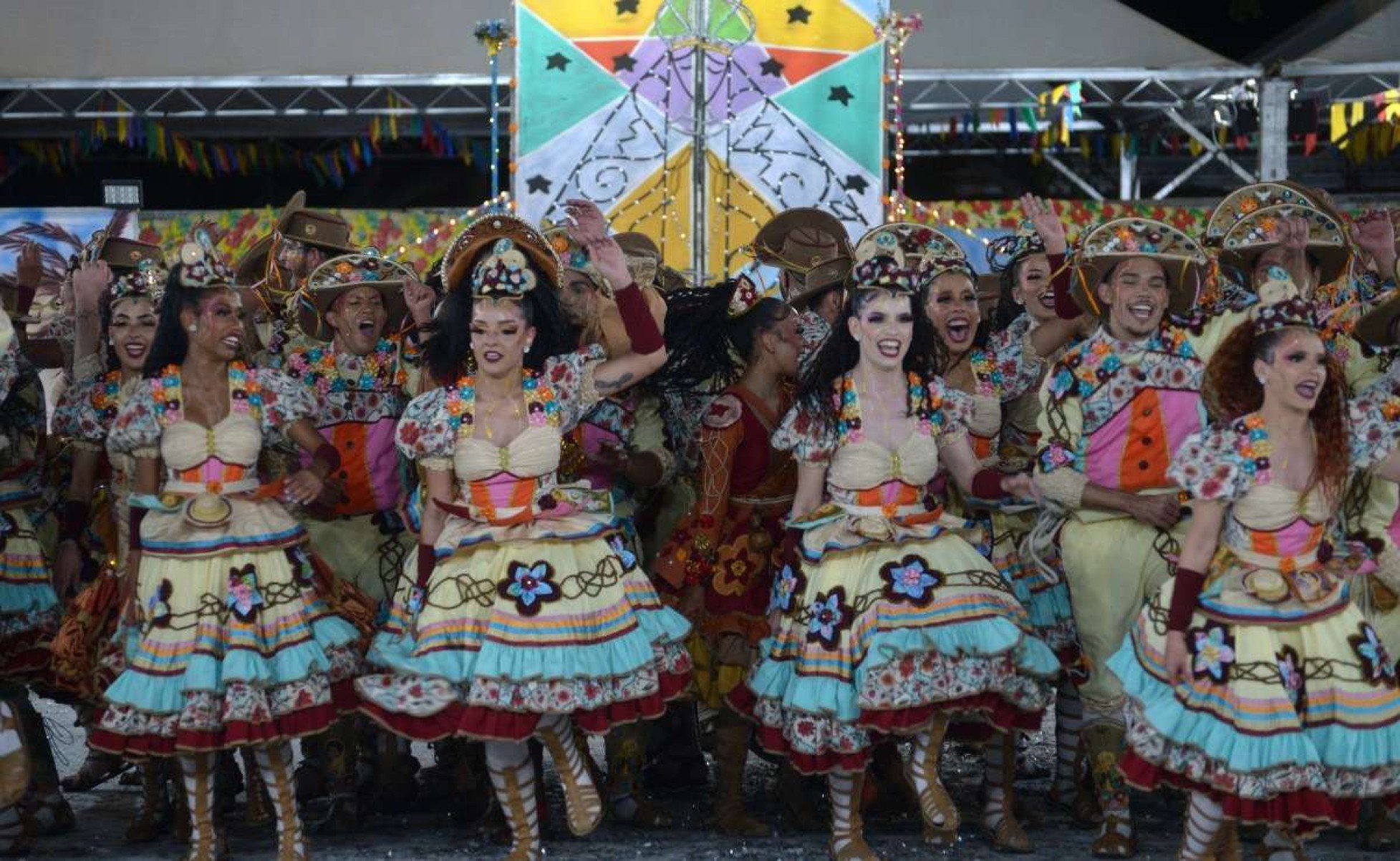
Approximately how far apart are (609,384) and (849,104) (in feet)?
20.3

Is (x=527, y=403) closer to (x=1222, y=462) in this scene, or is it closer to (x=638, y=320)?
(x=638, y=320)

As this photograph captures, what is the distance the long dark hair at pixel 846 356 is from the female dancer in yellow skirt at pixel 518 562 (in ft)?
1.81

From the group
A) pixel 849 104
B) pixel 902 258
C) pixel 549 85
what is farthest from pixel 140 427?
pixel 849 104

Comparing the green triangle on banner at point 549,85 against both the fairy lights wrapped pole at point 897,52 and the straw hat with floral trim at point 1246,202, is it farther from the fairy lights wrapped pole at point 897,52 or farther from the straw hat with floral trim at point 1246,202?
the straw hat with floral trim at point 1246,202

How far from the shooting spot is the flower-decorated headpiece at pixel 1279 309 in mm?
5766

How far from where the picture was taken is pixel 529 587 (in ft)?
20.4

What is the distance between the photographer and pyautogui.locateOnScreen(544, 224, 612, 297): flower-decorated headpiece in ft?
23.8

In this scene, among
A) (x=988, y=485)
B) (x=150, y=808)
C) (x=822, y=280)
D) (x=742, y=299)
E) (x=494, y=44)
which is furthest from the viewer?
(x=494, y=44)

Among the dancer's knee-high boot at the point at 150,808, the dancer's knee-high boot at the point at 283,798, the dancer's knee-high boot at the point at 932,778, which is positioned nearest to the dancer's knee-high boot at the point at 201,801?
the dancer's knee-high boot at the point at 283,798

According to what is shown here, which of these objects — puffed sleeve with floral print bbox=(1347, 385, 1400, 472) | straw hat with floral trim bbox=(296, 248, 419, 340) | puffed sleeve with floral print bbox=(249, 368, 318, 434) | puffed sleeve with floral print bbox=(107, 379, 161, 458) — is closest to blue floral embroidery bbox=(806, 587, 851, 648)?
puffed sleeve with floral print bbox=(1347, 385, 1400, 472)

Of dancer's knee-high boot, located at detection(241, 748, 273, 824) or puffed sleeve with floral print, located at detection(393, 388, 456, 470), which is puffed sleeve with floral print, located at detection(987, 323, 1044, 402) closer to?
puffed sleeve with floral print, located at detection(393, 388, 456, 470)

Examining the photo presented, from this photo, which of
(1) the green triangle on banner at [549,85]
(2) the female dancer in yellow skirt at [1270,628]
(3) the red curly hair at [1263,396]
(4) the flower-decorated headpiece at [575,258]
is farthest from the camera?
(1) the green triangle on banner at [549,85]

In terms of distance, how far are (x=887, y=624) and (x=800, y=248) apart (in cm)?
260

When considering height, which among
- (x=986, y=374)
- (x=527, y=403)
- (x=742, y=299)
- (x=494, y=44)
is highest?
(x=494, y=44)
